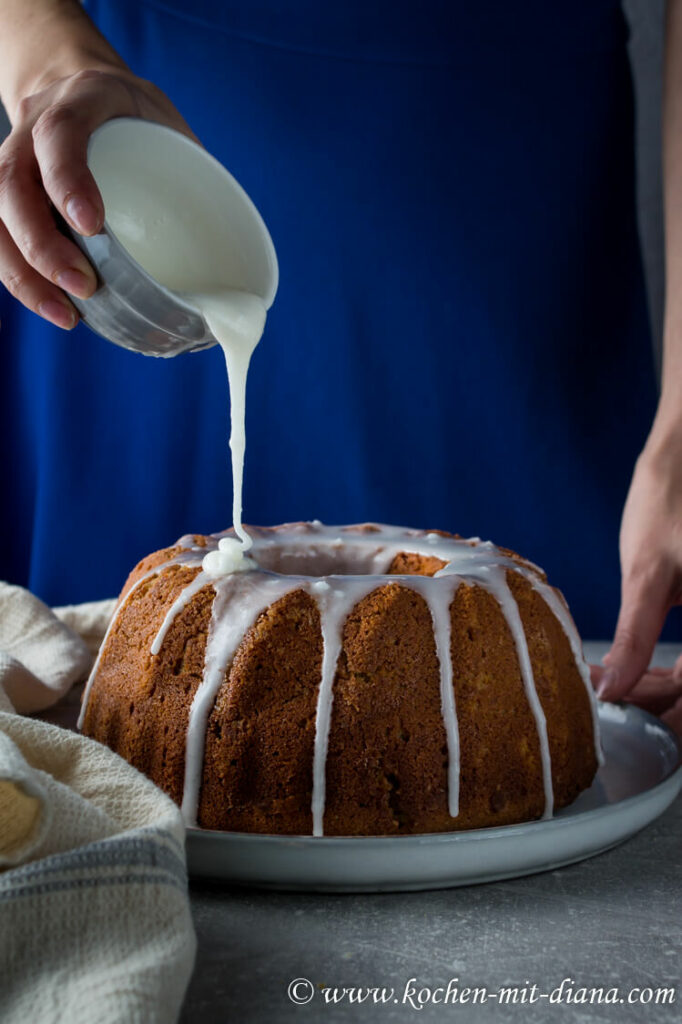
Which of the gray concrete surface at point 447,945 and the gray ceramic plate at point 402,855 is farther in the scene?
the gray ceramic plate at point 402,855

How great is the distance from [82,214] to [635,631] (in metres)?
0.97

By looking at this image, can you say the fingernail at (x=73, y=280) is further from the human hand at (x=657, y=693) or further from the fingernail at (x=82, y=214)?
the human hand at (x=657, y=693)

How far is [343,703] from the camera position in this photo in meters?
1.11

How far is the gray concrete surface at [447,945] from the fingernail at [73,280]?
1.87 feet

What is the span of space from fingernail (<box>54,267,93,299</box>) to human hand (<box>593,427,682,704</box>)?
0.90 meters

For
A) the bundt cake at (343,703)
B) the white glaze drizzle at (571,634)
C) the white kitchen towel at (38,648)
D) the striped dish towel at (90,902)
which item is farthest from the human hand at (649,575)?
the striped dish towel at (90,902)

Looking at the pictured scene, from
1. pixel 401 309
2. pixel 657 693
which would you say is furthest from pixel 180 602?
pixel 401 309

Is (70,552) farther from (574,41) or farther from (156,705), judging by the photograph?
(574,41)

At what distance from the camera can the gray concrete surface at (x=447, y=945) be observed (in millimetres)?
801

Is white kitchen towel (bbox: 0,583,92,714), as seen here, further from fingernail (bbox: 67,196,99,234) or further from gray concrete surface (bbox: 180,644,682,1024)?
fingernail (bbox: 67,196,99,234)

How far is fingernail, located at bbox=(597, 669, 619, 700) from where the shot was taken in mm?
1522

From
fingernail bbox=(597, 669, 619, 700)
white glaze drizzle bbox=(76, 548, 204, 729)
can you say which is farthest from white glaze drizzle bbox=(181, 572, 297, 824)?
fingernail bbox=(597, 669, 619, 700)

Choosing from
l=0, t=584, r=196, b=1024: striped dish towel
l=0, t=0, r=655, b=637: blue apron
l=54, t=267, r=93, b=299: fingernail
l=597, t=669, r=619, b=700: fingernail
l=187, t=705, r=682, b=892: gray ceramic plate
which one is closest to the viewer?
l=0, t=584, r=196, b=1024: striped dish towel

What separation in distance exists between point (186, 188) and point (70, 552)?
1165 mm
